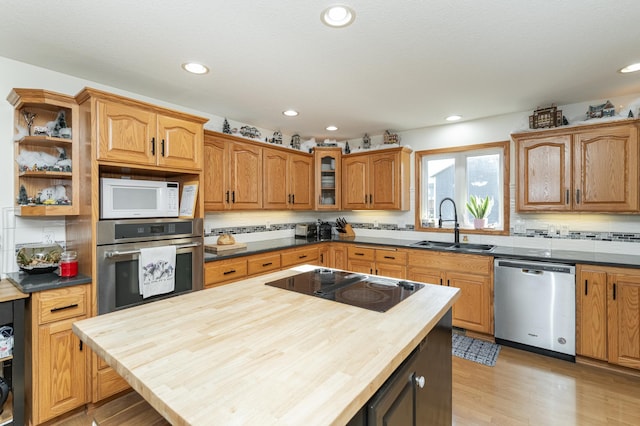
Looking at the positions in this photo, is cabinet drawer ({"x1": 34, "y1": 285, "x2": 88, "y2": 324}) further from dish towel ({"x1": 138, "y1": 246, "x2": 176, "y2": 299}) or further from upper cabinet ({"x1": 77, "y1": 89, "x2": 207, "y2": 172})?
upper cabinet ({"x1": 77, "y1": 89, "x2": 207, "y2": 172})

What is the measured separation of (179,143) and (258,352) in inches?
82.7

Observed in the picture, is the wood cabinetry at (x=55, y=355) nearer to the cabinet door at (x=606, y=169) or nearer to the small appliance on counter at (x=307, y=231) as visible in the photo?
the small appliance on counter at (x=307, y=231)

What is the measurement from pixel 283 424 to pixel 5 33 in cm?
264

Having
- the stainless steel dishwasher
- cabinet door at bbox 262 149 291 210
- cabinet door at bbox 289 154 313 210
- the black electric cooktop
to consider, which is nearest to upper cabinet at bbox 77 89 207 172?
cabinet door at bbox 262 149 291 210

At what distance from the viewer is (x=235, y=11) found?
165 cm

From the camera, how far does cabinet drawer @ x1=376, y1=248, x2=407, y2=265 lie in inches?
141

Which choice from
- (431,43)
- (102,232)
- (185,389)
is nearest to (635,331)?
(431,43)

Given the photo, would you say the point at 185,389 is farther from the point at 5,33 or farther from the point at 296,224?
the point at 296,224

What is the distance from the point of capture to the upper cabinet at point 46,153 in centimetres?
207

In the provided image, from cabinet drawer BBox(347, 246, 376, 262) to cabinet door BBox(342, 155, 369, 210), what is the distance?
0.62 m

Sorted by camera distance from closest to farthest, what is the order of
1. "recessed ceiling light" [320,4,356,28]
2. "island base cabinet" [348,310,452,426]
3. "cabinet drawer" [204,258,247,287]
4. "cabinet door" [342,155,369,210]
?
1. "island base cabinet" [348,310,452,426]
2. "recessed ceiling light" [320,4,356,28]
3. "cabinet drawer" [204,258,247,287]
4. "cabinet door" [342,155,369,210]

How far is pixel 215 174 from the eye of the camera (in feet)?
10.3

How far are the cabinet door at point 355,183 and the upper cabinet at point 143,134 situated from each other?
222 centimetres

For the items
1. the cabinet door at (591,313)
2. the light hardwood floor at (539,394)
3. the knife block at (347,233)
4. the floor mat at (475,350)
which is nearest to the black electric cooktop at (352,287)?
the light hardwood floor at (539,394)
